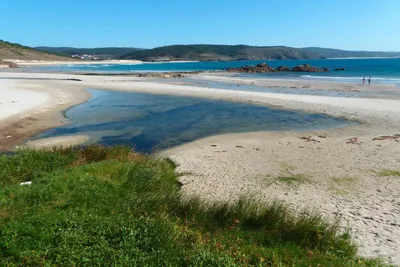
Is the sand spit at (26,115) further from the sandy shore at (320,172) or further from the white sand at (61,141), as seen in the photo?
the sandy shore at (320,172)

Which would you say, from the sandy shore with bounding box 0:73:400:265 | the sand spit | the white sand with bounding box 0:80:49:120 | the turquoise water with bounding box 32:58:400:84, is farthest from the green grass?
the turquoise water with bounding box 32:58:400:84

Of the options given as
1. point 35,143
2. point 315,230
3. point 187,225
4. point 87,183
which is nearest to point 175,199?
point 187,225

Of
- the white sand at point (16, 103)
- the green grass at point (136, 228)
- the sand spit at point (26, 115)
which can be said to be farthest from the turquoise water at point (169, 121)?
the green grass at point (136, 228)

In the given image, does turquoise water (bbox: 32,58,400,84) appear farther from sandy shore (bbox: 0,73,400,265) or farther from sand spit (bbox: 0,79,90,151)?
sand spit (bbox: 0,79,90,151)

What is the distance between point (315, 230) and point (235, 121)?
14.3m

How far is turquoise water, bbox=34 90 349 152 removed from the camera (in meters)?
17.1

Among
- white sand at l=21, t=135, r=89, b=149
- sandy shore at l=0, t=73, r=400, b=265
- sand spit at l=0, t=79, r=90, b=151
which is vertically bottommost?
sandy shore at l=0, t=73, r=400, b=265

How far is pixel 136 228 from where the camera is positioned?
5895 mm

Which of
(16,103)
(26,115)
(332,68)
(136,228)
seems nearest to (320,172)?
(136,228)

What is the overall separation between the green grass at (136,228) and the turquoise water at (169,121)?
6.80 meters

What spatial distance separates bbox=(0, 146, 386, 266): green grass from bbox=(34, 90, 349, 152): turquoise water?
6.80m

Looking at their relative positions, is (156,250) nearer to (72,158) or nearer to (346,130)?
(72,158)

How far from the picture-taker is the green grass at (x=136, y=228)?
5.12 meters

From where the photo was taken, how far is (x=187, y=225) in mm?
6699
